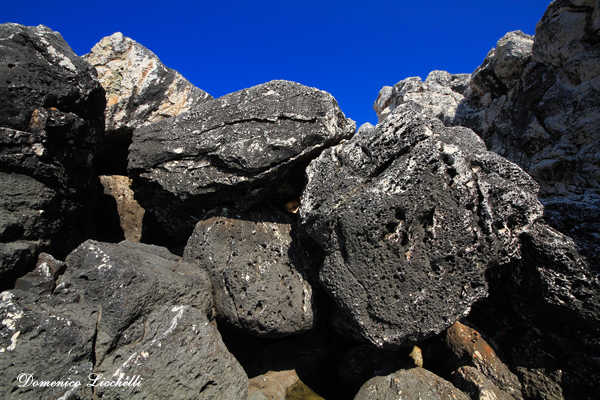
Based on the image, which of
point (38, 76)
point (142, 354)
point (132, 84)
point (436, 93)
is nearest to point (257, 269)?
point (142, 354)

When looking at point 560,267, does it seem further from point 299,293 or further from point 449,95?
point 449,95

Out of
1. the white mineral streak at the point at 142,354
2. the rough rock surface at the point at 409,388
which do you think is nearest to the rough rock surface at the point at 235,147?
the white mineral streak at the point at 142,354

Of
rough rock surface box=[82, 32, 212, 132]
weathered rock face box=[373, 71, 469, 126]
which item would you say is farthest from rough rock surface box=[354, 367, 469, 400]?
weathered rock face box=[373, 71, 469, 126]

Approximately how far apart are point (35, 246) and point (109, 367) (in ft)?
4.07

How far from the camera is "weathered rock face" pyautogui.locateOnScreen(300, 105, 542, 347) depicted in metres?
2.70

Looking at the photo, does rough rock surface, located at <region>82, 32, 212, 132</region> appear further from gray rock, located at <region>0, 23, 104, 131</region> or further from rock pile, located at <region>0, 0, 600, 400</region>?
gray rock, located at <region>0, 23, 104, 131</region>

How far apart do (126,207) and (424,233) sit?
3.77 meters

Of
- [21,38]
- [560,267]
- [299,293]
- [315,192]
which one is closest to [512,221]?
[560,267]

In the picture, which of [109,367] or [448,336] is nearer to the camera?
[109,367]

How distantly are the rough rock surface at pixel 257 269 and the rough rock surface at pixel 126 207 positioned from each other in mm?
1398

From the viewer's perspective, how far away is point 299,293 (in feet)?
11.2

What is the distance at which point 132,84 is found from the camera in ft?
14.3

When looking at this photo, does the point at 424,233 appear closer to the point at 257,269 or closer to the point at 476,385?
the point at 476,385

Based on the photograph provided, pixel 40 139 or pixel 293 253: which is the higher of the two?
pixel 40 139
